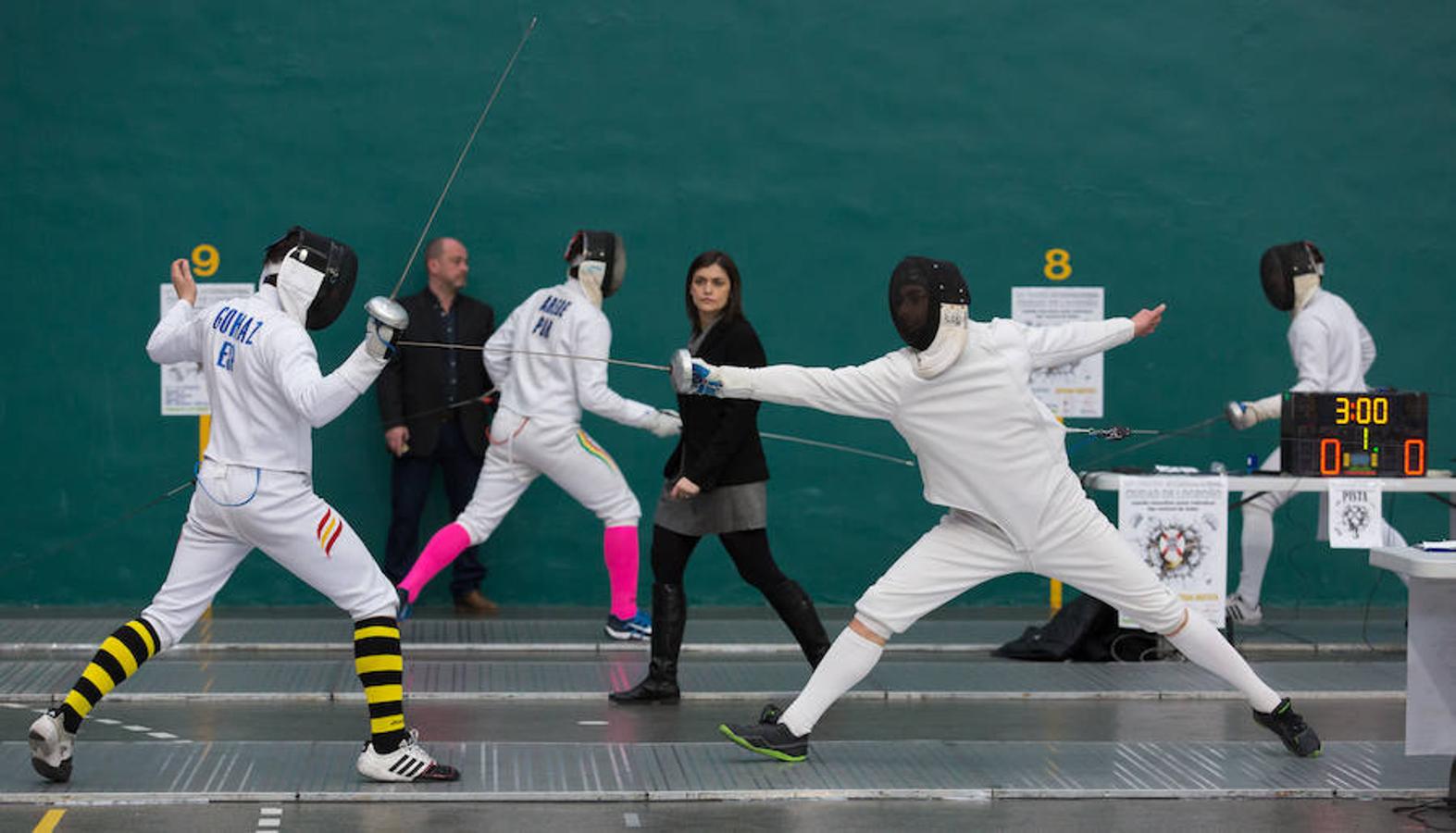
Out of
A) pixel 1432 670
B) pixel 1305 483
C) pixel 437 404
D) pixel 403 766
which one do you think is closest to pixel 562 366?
pixel 437 404

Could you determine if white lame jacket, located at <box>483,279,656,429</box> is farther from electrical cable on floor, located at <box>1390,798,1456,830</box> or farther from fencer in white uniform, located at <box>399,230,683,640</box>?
electrical cable on floor, located at <box>1390,798,1456,830</box>

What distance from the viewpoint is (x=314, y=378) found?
4.51 metres

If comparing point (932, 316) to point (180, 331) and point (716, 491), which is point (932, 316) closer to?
point (716, 491)

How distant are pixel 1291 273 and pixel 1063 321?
111 centimetres

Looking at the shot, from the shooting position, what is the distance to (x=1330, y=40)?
846 cm

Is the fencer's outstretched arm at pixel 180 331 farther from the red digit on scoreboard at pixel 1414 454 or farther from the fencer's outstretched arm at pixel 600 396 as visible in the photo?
the red digit on scoreboard at pixel 1414 454

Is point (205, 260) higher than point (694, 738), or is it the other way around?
point (205, 260)

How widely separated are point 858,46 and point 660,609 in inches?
137

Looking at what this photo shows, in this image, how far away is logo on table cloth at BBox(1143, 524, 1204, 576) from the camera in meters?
6.71

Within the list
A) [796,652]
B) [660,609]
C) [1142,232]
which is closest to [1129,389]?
[1142,232]

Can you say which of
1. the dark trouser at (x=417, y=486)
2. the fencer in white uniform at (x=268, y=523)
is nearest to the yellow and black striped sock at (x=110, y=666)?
the fencer in white uniform at (x=268, y=523)

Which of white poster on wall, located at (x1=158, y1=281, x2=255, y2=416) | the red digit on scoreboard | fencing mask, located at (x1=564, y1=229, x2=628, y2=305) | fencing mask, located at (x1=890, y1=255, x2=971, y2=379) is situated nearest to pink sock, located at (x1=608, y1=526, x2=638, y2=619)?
fencing mask, located at (x1=564, y1=229, x2=628, y2=305)

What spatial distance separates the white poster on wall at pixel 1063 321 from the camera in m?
8.03

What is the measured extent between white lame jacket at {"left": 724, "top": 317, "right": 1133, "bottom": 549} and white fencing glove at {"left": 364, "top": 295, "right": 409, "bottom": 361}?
940 mm
